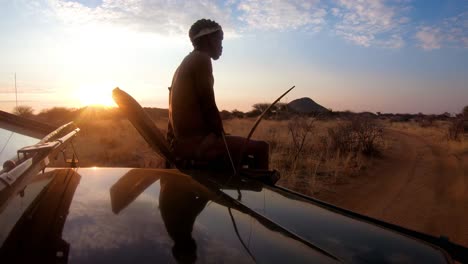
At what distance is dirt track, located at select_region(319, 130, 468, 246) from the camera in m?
5.92

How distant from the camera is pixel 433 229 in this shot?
5641 mm

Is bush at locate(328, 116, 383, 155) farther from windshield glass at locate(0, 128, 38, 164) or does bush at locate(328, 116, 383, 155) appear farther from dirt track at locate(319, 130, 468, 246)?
windshield glass at locate(0, 128, 38, 164)

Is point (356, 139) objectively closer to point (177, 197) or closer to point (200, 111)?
point (200, 111)

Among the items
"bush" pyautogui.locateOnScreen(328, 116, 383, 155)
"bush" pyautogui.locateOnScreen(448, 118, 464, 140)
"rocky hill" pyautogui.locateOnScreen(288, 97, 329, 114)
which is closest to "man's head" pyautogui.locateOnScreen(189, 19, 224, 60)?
"rocky hill" pyautogui.locateOnScreen(288, 97, 329, 114)

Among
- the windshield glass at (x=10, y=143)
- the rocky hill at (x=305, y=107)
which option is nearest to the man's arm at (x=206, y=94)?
the windshield glass at (x=10, y=143)

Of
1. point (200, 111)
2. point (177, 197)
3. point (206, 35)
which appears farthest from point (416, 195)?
point (177, 197)

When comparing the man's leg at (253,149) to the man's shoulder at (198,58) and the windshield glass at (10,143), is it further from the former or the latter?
the windshield glass at (10,143)

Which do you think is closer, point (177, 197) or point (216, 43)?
point (177, 197)

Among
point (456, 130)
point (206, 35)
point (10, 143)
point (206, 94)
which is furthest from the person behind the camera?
point (456, 130)

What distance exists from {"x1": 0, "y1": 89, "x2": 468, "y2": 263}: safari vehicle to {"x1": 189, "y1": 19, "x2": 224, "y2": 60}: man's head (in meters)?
2.59

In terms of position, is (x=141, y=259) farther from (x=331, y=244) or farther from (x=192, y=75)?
(x=192, y=75)

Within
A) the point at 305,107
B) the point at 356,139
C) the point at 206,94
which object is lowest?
the point at 356,139

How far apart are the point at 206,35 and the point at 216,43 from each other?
143 millimetres

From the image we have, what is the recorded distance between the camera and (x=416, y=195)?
773cm
